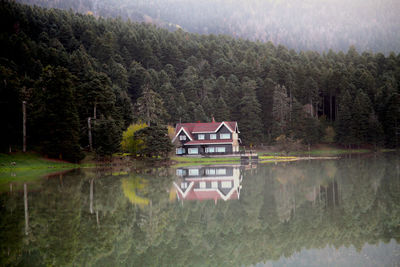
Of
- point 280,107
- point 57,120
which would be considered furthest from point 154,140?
point 280,107

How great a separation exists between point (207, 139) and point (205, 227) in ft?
169

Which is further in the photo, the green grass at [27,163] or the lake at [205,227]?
the green grass at [27,163]

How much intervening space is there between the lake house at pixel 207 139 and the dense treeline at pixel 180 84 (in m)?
7.72

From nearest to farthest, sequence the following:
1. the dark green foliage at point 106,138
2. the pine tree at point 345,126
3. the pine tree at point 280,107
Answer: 1. the dark green foliage at point 106,138
2. the pine tree at point 345,126
3. the pine tree at point 280,107

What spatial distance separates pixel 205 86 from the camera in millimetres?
92938

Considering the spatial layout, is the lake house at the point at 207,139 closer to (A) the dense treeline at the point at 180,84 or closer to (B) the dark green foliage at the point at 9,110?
(A) the dense treeline at the point at 180,84

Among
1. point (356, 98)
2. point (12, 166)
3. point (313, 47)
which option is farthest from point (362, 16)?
point (12, 166)

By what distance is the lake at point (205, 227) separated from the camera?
10579 millimetres

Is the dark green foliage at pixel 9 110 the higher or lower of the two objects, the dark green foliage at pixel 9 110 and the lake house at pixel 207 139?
the higher

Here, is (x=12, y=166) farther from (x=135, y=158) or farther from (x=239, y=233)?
(x=239, y=233)

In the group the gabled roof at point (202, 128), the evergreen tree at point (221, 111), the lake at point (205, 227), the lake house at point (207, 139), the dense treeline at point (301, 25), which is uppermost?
the dense treeline at point (301, 25)

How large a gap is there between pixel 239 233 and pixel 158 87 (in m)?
80.0

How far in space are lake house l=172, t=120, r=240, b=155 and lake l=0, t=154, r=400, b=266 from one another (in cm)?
4165

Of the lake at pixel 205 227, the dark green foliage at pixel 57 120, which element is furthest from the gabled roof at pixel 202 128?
the lake at pixel 205 227
